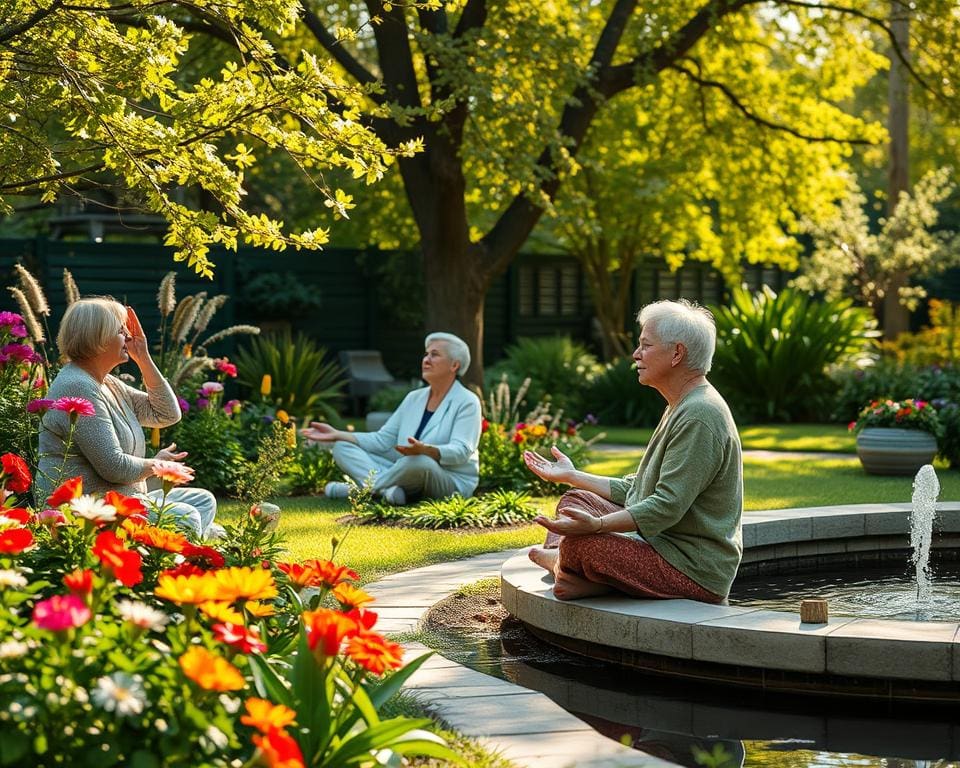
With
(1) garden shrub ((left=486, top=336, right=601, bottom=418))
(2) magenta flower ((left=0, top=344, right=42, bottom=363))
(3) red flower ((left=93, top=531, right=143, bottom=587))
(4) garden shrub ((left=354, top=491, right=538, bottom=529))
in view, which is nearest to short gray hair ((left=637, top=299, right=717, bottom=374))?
(3) red flower ((left=93, top=531, right=143, bottom=587))

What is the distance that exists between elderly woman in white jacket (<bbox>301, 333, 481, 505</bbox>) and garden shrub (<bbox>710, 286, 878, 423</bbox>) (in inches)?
321

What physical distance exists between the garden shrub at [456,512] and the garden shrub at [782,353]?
8.22m

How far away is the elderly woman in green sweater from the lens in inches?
195

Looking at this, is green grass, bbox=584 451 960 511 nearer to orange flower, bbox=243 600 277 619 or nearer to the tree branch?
the tree branch

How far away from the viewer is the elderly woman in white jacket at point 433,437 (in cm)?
877

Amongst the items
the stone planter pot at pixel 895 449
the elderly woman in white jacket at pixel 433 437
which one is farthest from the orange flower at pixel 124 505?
the stone planter pot at pixel 895 449

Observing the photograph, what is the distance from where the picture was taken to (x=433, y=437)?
8867mm

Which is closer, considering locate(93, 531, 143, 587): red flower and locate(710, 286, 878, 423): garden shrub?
locate(93, 531, 143, 587): red flower

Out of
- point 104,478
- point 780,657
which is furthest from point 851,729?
point 104,478

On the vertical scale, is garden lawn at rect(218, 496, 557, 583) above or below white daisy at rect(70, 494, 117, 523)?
below

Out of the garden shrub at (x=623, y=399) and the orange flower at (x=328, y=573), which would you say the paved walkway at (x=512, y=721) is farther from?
the garden shrub at (x=623, y=399)

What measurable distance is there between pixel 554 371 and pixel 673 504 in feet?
41.4

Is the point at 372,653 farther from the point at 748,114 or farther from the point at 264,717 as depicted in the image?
the point at 748,114

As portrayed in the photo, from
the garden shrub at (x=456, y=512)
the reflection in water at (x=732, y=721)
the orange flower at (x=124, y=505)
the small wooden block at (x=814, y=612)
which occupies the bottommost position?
the reflection in water at (x=732, y=721)
